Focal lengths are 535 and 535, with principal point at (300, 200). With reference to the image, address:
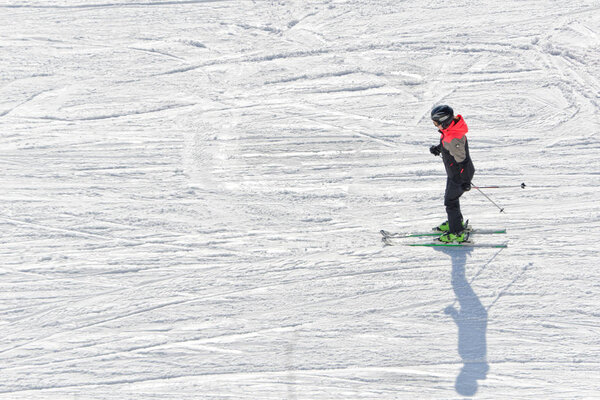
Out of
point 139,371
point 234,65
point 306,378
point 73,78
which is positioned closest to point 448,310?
point 306,378

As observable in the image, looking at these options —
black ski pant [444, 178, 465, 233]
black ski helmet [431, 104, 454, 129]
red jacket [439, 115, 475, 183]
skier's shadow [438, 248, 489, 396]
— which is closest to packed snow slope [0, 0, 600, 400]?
skier's shadow [438, 248, 489, 396]

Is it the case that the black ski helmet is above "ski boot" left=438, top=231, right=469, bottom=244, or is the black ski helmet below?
above

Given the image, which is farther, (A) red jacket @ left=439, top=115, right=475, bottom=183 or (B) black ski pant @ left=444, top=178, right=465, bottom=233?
(B) black ski pant @ left=444, top=178, right=465, bottom=233

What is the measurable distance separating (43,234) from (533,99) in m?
6.62

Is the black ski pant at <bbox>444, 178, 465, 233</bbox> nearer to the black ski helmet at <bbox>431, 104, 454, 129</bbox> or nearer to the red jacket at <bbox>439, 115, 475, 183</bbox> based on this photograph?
the red jacket at <bbox>439, 115, 475, 183</bbox>

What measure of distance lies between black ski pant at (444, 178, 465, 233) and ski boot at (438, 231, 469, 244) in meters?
0.05

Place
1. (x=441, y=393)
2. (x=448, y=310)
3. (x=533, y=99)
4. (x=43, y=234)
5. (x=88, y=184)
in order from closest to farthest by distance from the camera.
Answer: (x=441, y=393), (x=448, y=310), (x=43, y=234), (x=88, y=184), (x=533, y=99)

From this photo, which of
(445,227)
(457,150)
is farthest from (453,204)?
(457,150)

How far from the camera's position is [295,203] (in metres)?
6.25

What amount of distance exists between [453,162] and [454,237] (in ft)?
2.93

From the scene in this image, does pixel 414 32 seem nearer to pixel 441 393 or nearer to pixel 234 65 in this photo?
pixel 234 65

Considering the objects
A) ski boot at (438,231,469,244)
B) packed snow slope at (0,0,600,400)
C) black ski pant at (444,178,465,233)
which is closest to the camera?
packed snow slope at (0,0,600,400)

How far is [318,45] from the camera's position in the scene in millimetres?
9117

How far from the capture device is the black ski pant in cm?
529
